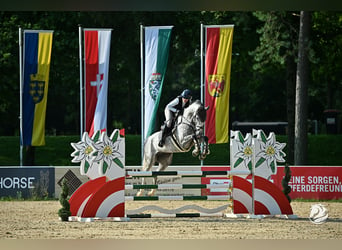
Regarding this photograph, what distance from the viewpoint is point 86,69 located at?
1786 centimetres

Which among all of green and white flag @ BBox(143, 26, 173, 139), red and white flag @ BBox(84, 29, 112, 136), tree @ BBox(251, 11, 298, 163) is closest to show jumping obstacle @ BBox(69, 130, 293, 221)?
green and white flag @ BBox(143, 26, 173, 139)

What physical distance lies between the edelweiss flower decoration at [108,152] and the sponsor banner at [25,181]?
5.54 meters

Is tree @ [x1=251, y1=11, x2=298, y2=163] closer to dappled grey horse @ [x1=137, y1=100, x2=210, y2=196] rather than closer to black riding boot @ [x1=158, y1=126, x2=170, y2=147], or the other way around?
dappled grey horse @ [x1=137, y1=100, x2=210, y2=196]

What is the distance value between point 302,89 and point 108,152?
10628 mm

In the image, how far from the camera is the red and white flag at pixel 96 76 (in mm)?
17625

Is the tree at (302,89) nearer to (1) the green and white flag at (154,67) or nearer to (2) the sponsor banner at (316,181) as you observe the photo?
(2) the sponsor banner at (316,181)

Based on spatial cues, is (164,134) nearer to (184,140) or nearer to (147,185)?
(184,140)

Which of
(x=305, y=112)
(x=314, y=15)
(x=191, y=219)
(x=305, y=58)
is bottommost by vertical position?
(x=191, y=219)

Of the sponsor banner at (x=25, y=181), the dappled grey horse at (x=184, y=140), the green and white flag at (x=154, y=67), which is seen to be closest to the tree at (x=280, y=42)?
the green and white flag at (x=154, y=67)

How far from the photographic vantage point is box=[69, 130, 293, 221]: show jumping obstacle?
11125 millimetres

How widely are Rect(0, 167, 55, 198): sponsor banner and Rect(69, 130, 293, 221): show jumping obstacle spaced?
5.00 m

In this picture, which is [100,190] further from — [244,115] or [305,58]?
[244,115]
